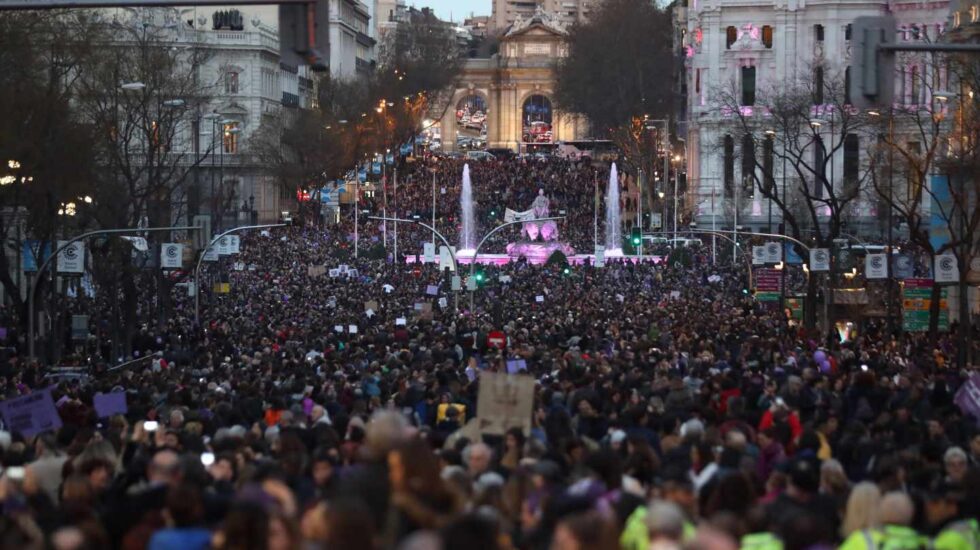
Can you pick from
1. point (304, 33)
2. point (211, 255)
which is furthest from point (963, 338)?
point (211, 255)

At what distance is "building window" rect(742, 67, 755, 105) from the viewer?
4392 inches

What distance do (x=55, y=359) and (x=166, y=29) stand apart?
206 ft

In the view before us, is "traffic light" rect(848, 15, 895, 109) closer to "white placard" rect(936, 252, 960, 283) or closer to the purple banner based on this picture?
the purple banner

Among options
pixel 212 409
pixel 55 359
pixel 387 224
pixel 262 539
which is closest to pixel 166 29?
pixel 387 224

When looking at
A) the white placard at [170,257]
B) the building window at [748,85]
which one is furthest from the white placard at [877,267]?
the building window at [748,85]

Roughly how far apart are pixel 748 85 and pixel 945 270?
2762 inches

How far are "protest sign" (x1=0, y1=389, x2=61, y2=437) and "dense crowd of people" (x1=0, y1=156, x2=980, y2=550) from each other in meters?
0.87

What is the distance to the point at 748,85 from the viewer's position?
368 ft

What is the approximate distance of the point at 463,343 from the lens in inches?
1419

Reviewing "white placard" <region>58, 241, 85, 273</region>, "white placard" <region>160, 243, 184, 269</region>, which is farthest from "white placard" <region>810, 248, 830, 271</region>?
"white placard" <region>58, 241, 85, 273</region>

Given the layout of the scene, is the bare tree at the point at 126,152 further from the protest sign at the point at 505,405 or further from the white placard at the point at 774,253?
the protest sign at the point at 505,405

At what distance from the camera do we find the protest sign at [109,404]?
22.9 m

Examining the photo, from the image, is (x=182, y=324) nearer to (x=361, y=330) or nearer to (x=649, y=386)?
(x=361, y=330)

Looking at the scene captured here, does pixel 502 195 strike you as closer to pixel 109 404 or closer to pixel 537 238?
pixel 537 238
